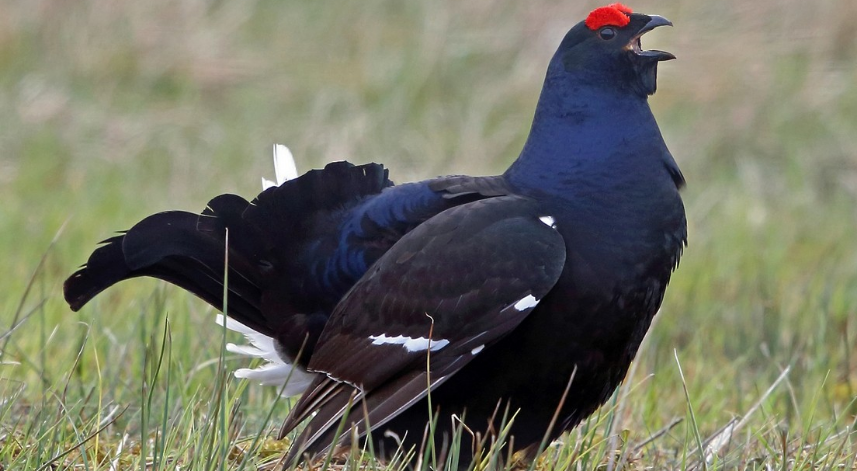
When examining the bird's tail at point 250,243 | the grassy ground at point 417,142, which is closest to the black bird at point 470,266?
the bird's tail at point 250,243

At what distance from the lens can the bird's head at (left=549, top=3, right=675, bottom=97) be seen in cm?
333

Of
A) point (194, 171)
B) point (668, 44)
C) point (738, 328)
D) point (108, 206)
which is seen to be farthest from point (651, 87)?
point (668, 44)

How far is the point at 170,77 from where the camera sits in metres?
8.39

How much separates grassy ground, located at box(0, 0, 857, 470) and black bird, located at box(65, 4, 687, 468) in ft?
0.87

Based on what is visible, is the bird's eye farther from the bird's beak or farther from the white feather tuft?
the white feather tuft

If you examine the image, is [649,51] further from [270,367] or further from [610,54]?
[270,367]

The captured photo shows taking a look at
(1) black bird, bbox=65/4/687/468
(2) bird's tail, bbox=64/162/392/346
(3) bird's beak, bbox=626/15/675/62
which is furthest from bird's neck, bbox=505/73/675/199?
(2) bird's tail, bbox=64/162/392/346

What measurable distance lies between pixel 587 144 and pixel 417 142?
14.6ft

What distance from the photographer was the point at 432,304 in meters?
3.03

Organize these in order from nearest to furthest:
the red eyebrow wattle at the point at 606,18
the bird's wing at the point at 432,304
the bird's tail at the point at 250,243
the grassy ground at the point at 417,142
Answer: the bird's wing at the point at 432,304, the bird's tail at the point at 250,243, the red eyebrow wattle at the point at 606,18, the grassy ground at the point at 417,142

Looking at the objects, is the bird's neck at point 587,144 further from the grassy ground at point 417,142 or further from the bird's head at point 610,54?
Answer: the grassy ground at point 417,142

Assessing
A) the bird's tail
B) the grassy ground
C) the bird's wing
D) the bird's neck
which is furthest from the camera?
the grassy ground

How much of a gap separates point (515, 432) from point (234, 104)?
18.3 ft

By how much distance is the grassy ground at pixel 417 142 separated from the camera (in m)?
4.14
